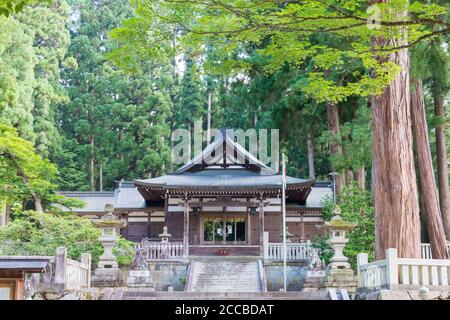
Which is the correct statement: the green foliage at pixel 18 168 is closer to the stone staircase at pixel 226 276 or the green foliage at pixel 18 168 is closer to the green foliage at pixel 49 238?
the green foliage at pixel 49 238

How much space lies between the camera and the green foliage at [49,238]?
54.5 ft

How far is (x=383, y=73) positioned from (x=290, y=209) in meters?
17.0

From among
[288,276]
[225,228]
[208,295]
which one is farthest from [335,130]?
[208,295]

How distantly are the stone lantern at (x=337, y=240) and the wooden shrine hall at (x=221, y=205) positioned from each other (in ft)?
21.0

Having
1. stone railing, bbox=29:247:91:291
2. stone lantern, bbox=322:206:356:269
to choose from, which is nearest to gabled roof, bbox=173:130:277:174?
stone lantern, bbox=322:206:356:269

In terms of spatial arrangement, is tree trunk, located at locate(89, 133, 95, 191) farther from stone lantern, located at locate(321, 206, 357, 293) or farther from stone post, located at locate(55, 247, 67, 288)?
stone post, located at locate(55, 247, 67, 288)

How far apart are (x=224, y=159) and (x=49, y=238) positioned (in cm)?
961

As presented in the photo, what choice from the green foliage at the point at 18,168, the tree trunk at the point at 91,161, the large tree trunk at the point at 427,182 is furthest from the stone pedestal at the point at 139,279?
the tree trunk at the point at 91,161

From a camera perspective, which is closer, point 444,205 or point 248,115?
point 444,205

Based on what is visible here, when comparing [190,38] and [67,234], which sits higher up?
[190,38]

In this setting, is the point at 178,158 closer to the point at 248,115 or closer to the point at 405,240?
the point at 248,115

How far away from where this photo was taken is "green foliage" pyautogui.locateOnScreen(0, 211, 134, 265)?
1661 centimetres

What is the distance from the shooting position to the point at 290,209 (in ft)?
82.6
